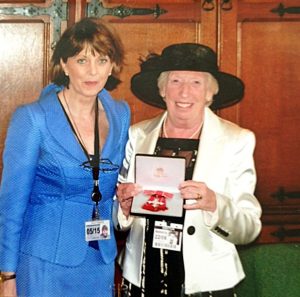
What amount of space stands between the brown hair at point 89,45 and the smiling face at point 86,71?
0.06 ft

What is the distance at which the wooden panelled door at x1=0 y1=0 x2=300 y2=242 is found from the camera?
2.38 meters

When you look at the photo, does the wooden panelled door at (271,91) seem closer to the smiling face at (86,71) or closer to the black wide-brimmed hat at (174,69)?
the black wide-brimmed hat at (174,69)

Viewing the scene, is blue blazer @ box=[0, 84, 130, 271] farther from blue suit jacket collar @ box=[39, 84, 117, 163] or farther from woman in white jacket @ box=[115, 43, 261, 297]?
woman in white jacket @ box=[115, 43, 261, 297]

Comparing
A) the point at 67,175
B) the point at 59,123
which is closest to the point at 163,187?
the point at 67,175

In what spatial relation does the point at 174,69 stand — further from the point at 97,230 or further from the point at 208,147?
the point at 97,230

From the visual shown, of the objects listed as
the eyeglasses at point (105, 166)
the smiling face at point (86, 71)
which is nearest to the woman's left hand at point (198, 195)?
the eyeglasses at point (105, 166)

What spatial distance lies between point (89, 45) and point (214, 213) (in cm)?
84

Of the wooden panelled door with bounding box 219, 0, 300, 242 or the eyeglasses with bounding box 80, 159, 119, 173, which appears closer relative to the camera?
the eyeglasses with bounding box 80, 159, 119, 173

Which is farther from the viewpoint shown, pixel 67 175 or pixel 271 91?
pixel 271 91

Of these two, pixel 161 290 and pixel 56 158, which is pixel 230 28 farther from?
pixel 161 290

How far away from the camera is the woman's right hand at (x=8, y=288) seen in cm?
224

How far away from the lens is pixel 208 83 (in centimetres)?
233

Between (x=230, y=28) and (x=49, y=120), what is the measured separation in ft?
2.77

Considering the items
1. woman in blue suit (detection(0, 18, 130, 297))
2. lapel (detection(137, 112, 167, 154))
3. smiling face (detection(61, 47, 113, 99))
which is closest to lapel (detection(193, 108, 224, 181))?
lapel (detection(137, 112, 167, 154))
